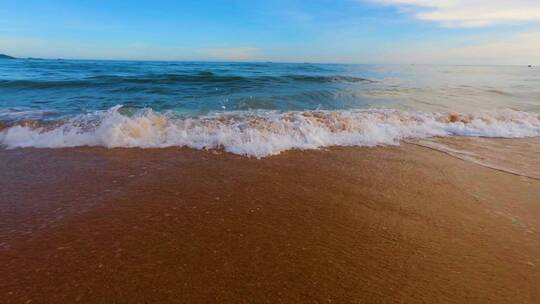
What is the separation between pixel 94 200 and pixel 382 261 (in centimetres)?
271

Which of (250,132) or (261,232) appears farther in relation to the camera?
(250,132)

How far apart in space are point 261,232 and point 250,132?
3020 mm

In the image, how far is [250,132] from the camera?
554 centimetres

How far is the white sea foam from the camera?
5121mm

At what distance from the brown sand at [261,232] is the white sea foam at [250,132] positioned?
75 cm

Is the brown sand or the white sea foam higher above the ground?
the white sea foam

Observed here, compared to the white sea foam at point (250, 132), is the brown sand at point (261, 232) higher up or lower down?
lower down

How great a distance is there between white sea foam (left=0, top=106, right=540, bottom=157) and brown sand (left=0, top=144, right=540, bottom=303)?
0.75 m

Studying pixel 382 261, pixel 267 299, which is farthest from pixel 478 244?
pixel 267 299

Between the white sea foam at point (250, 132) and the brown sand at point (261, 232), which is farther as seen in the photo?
the white sea foam at point (250, 132)

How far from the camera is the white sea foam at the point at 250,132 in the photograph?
5.12m

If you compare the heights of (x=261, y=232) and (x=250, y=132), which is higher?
(x=250, y=132)

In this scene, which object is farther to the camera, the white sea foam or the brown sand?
the white sea foam

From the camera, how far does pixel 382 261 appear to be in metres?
2.36
